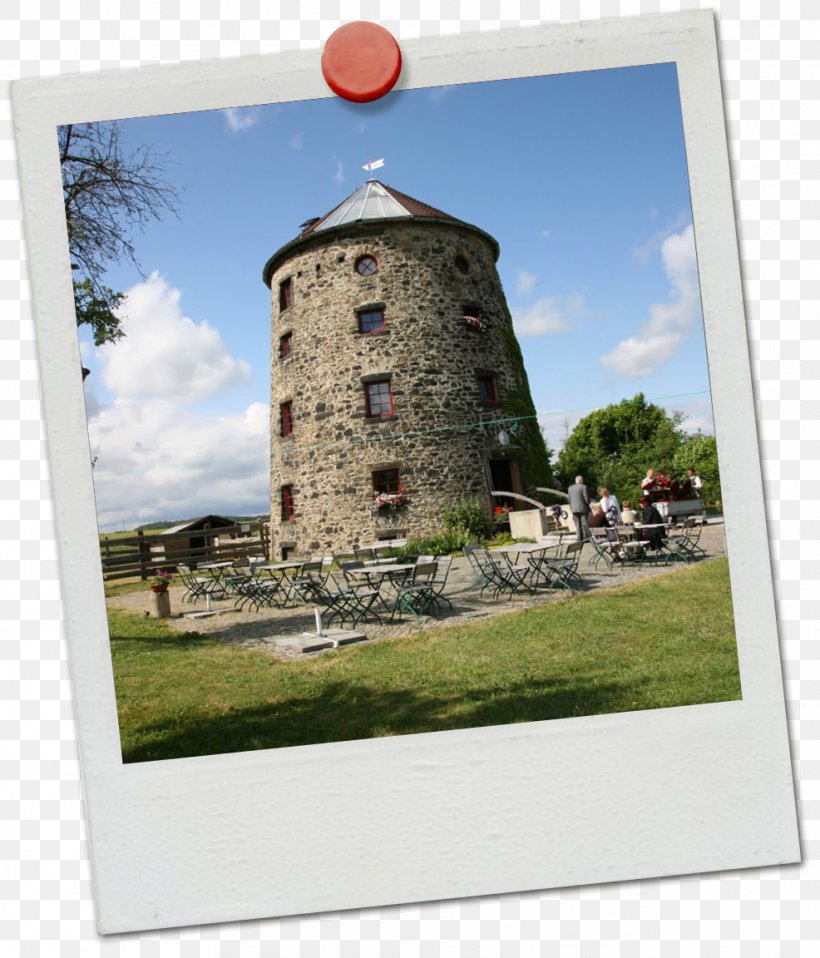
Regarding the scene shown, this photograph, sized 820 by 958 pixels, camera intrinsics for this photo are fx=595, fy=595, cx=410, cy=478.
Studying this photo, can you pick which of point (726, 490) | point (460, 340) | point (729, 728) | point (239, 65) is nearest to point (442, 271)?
point (460, 340)

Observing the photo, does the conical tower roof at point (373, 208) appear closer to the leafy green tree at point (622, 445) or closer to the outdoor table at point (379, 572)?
the leafy green tree at point (622, 445)

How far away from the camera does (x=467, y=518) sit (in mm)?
5523

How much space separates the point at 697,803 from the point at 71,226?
14.9 ft

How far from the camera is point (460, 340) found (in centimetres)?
587

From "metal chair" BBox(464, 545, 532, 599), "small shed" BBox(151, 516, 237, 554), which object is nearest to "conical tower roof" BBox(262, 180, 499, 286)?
"small shed" BBox(151, 516, 237, 554)

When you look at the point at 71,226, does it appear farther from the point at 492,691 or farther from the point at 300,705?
the point at 492,691

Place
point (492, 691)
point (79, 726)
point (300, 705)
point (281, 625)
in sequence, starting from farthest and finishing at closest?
1. point (281, 625)
2. point (300, 705)
3. point (492, 691)
4. point (79, 726)

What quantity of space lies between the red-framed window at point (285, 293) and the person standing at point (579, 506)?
266cm

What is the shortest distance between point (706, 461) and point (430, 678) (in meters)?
2.09

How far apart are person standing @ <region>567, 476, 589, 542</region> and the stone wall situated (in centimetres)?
38

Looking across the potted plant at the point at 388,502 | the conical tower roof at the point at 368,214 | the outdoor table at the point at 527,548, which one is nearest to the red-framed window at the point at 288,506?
the potted plant at the point at 388,502

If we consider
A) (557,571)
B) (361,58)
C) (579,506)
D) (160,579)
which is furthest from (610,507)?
(361,58)

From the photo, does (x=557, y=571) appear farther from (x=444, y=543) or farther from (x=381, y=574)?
(x=381, y=574)

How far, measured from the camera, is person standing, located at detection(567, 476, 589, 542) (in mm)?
4922
